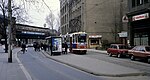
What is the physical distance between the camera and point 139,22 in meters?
46.8

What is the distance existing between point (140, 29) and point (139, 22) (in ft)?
3.44

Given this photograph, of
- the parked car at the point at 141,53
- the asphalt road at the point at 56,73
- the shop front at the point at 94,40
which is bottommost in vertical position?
the asphalt road at the point at 56,73

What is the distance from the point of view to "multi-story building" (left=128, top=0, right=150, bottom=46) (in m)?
43.9

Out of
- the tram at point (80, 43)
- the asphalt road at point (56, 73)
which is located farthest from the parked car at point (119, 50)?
the asphalt road at point (56, 73)

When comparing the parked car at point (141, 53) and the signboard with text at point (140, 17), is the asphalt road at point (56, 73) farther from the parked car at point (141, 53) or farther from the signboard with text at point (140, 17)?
the signboard with text at point (140, 17)

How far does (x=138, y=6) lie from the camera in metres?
46.4

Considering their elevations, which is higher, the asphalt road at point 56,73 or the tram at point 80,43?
the tram at point 80,43

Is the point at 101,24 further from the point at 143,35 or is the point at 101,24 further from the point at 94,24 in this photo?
the point at 143,35

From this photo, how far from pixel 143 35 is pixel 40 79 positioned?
30900 mm

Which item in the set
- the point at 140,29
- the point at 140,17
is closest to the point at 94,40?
the point at 140,29

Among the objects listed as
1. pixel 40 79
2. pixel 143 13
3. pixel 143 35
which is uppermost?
pixel 143 13

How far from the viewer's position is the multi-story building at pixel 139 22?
43888 millimetres

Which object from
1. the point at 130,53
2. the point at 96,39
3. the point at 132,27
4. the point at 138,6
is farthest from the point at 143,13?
the point at 96,39

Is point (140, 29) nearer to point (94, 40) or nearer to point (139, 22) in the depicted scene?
point (139, 22)
